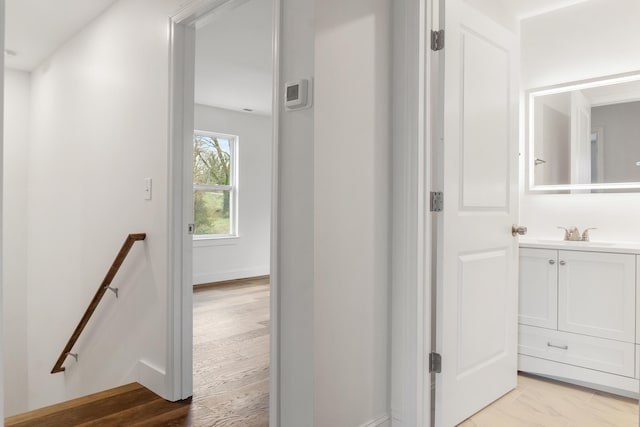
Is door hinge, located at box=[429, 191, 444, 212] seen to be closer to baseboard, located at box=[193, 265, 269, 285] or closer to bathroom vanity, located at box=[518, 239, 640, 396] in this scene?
bathroom vanity, located at box=[518, 239, 640, 396]

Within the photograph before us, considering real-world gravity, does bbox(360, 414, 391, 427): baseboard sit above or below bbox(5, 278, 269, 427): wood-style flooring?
above

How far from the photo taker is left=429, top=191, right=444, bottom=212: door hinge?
6.21 ft

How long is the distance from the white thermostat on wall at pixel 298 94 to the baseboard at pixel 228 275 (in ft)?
15.4

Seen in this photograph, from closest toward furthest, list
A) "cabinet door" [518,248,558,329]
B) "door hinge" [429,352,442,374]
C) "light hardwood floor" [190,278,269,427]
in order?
"door hinge" [429,352,442,374], "light hardwood floor" [190,278,269,427], "cabinet door" [518,248,558,329]

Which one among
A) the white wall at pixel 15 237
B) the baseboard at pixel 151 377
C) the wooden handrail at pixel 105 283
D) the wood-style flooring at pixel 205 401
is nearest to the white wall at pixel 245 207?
the white wall at pixel 15 237

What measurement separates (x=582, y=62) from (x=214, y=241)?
485cm

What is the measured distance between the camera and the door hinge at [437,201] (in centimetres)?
189

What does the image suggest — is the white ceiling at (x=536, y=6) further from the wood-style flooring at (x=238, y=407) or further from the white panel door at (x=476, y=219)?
the wood-style flooring at (x=238, y=407)

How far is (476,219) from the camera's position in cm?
208

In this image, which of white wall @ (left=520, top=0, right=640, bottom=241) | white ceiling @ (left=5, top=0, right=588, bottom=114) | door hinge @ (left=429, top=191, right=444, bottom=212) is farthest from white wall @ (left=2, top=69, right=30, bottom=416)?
white wall @ (left=520, top=0, right=640, bottom=241)

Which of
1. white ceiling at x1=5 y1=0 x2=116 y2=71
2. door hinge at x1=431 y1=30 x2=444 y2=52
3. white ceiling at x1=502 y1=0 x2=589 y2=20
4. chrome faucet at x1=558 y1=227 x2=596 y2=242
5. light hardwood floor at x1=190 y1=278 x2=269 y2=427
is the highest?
white ceiling at x1=5 y1=0 x2=116 y2=71

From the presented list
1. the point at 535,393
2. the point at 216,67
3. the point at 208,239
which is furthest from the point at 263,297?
the point at 535,393

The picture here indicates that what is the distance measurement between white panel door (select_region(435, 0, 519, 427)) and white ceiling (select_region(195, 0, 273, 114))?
1.17 meters

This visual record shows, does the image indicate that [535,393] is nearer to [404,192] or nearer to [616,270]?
[616,270]
